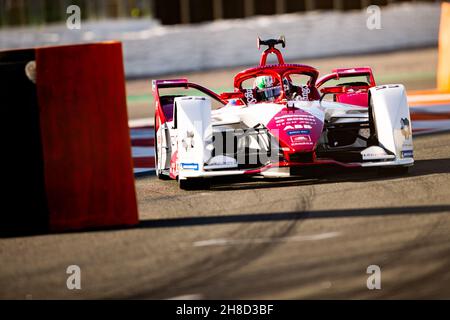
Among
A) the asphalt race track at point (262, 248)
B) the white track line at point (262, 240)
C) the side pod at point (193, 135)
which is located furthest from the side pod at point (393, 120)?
the white track line at point (262, 240)

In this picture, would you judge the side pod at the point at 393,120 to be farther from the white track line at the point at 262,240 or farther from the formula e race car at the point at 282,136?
the white track line at the point at 262,240

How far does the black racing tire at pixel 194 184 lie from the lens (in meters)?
8.92

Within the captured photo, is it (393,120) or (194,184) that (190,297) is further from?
(393,120)

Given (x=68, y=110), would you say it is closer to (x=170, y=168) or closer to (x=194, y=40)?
(x=170, y=168)

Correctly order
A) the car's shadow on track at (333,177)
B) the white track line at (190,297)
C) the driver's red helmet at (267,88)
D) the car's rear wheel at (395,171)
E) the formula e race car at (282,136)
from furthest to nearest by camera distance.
→ the driver's red helmet at (267,88)
the car's rear wheel at (395,171)
the car's shadow on track at (333,177)
the formula e race car at (282,136)
the white track line at (190,297)

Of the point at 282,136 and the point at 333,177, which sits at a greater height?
the point at 282,136

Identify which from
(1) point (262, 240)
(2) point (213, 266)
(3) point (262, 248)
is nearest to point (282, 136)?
(1) point (262, 240)

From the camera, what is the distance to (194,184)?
8961 mm

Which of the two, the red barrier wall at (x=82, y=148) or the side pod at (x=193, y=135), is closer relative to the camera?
the red barrier wall at (x=82, y=148)

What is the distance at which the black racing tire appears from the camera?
351 inches

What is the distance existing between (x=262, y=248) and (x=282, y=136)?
8.40 ft

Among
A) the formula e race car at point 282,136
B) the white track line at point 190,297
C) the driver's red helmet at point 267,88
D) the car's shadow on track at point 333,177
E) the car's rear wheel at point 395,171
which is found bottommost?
the car's shadow on track at point 333,177

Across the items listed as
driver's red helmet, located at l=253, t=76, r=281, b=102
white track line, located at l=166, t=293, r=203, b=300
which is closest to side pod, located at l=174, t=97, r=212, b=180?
driver's red helmet, located at l=253, t=76, r=281, b=102

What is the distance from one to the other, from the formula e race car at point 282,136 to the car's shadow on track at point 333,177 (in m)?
0.11
